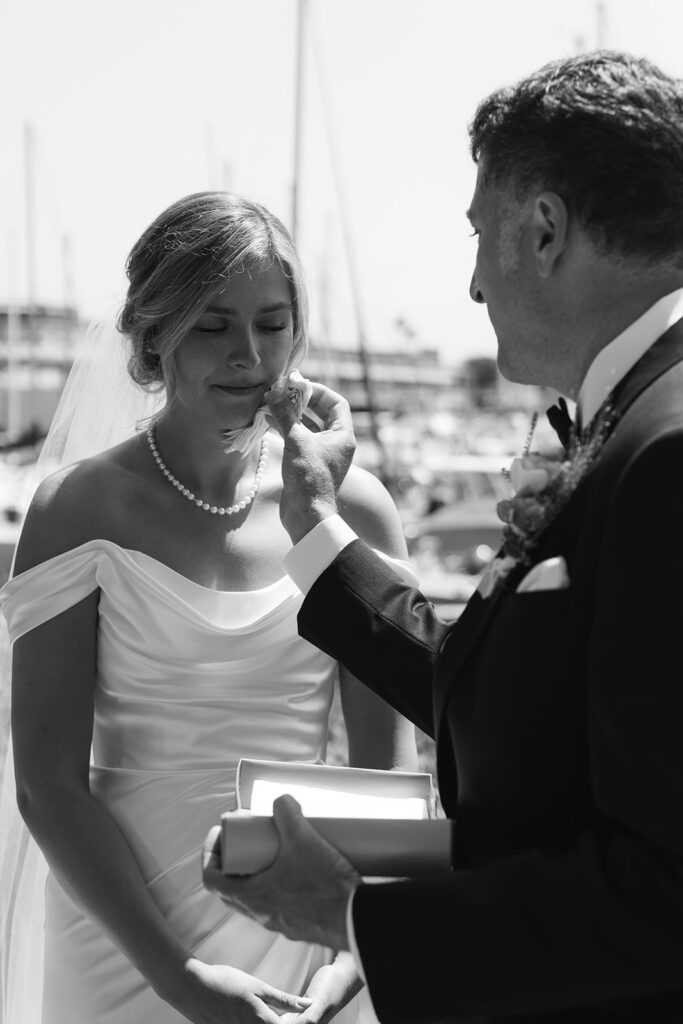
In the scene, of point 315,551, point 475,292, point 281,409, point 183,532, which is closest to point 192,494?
point 183,532

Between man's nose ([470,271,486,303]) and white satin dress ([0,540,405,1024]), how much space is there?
41.5 inches

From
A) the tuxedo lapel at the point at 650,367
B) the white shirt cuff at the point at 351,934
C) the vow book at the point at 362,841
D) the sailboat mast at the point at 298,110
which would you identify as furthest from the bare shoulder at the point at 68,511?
the sailboat mast at the point at 298,110

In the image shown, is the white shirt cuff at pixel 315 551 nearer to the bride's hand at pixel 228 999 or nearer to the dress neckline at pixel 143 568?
the dress neckline at pixel 143 568

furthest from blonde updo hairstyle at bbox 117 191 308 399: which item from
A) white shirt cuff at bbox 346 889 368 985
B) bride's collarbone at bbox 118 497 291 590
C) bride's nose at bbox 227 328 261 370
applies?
white shirt cuff at bbox 346 889 368 985

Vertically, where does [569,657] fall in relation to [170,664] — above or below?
above

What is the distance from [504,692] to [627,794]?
25cm

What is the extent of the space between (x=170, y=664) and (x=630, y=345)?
1.44 metres

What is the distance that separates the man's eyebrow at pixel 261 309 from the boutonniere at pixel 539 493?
3.81 ft

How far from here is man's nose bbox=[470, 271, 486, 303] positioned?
1808mm

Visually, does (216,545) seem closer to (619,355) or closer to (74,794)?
(74,794)

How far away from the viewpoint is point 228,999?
91.9 inches

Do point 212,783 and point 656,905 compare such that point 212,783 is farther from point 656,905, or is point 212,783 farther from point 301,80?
point 301,80

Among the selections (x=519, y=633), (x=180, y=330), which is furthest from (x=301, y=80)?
(x=519, y=633)

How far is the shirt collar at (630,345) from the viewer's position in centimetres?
158
